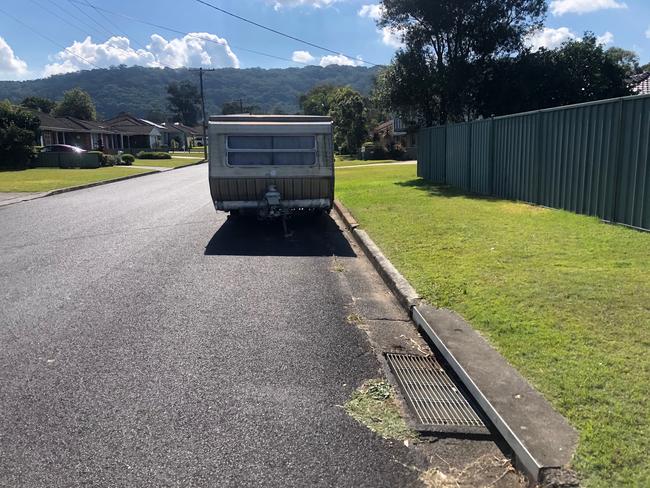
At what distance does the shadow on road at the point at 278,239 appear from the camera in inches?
378

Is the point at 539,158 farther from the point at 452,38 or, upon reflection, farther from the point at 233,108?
the point at 233,108

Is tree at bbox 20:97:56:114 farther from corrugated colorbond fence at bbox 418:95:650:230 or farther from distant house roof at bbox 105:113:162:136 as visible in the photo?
corrugated colorbond fence at bbox 418:95:650:230

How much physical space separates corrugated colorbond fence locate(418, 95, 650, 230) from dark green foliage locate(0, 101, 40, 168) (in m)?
31.8

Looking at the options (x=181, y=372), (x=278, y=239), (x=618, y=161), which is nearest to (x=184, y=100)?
(x=278, y=239)

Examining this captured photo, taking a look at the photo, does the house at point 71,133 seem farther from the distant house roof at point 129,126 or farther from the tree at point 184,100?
the tree at point 184,100

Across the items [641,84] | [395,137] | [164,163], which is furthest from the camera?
[395,137]

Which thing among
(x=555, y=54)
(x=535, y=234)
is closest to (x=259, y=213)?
(x=535, y=234)

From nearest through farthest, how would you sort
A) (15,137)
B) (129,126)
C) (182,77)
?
(15,137) < (129,126) < (182,77)

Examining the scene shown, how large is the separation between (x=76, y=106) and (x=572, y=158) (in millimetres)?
90097

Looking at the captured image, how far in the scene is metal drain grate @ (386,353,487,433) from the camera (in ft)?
12.5

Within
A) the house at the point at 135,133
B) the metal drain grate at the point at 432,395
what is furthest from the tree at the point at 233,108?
the metal drain grate at the point at 432,395

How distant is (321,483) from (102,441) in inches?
54.5

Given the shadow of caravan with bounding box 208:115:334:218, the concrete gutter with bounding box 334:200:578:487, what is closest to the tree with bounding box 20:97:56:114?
the shadow of caravan with bounding box 208:115:334:218

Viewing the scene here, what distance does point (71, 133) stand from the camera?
6319 cm
